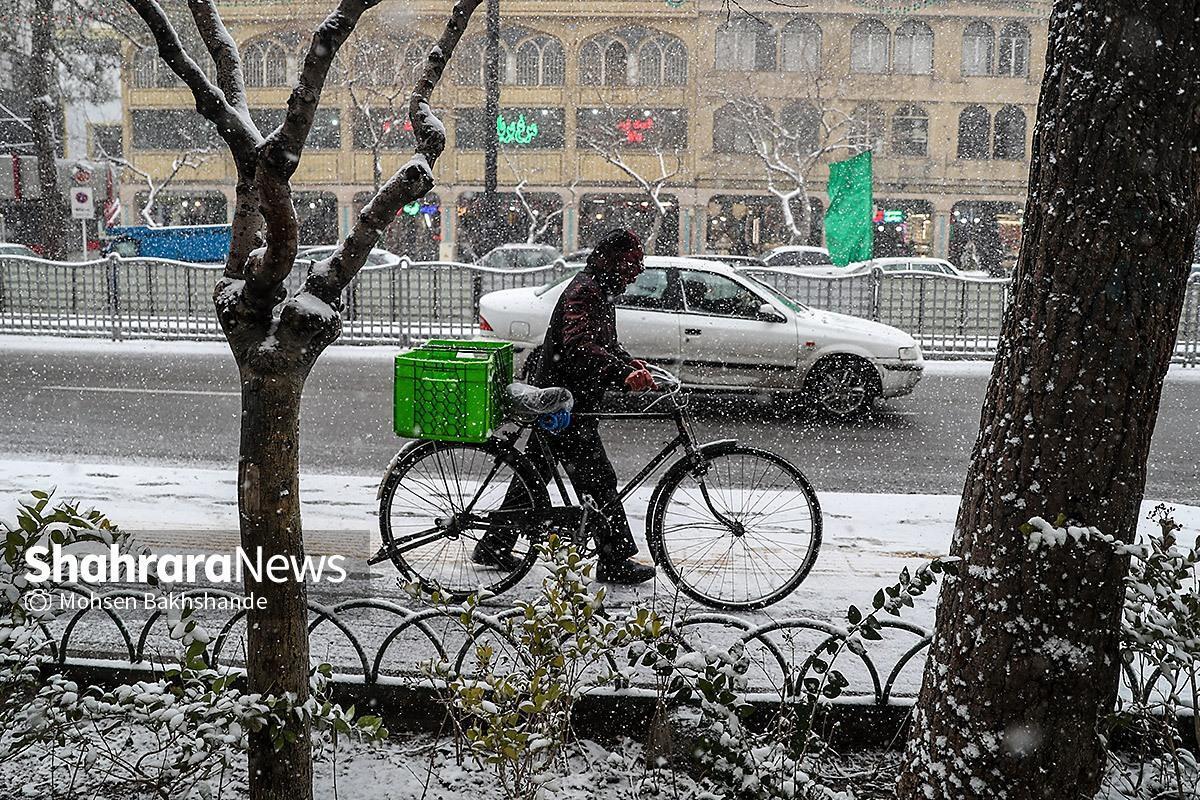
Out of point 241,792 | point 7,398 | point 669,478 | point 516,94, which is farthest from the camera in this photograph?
point 516,94

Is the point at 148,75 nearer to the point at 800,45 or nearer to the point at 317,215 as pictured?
the point at 317,215

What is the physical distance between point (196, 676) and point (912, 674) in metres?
2.92

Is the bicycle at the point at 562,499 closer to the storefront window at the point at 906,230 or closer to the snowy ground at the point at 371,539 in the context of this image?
the snowy ground at the point at 371,539

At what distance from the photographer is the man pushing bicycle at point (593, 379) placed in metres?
5.19

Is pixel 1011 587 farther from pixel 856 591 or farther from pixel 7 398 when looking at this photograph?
pixel 7 398

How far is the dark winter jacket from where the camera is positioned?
5.18 meters

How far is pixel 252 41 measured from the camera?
40.2 meters

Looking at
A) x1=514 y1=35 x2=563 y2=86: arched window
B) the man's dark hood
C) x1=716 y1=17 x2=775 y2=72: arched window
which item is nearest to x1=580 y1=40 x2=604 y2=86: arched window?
x1=514 y1=35 x2=563 y2=86: arched window

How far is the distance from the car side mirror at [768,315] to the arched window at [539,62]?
111 feet

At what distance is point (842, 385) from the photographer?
11.5 meters

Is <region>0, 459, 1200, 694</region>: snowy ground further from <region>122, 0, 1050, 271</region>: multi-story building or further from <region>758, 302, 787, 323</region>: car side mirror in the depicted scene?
<region>122, 0, 1050, 271</region>: multi-story building

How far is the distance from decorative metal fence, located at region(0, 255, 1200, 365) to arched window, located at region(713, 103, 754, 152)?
25276mm

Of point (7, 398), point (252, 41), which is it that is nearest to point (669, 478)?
Result: point (7, 398)

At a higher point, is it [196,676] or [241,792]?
[196,676]
